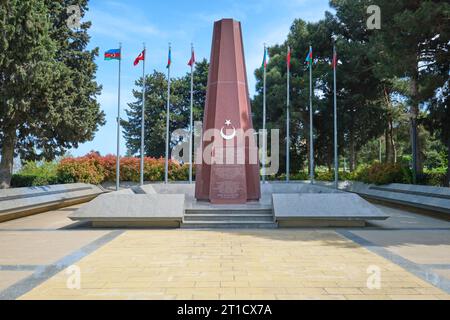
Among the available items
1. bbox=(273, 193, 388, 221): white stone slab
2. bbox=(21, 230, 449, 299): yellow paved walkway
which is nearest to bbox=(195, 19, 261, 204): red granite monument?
bbox=(273, 193, 388, 221): white stone slab

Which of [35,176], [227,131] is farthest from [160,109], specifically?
[227,131]

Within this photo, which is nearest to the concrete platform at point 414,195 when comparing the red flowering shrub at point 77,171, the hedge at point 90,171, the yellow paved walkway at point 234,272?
the yellow paved walkway at point 234,272

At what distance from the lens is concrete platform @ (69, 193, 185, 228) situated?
952 centimetres

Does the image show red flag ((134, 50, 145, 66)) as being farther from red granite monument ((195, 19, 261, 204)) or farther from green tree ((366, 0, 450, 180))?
green tree ((366, 0, 450, 180))

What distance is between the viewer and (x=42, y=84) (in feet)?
47.6

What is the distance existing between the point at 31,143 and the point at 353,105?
791 inches

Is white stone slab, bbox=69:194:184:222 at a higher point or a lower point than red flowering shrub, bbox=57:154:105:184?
lower

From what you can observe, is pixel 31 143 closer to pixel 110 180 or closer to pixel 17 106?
pixel 17 106

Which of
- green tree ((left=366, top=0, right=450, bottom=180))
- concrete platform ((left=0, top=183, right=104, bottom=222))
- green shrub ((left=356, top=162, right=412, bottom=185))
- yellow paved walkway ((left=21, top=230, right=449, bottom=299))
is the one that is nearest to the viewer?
yellow paved walkway ((left=21, top=230, right=449, bottom=299))

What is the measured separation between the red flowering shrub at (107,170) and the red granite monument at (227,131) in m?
11.1

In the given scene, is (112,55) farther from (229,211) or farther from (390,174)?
(390,174)

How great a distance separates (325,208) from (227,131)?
4.42 meters

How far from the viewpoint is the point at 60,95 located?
16500 mm

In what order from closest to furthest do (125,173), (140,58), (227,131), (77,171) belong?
(227,131), (140,58), (77,171), (125,173)
